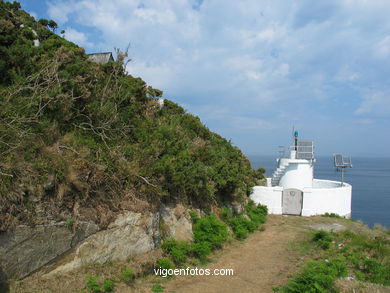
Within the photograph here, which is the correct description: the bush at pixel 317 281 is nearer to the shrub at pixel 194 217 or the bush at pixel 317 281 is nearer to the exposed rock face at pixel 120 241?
the exposed rock face at pixel 120 241

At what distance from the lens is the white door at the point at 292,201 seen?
57.0 feet

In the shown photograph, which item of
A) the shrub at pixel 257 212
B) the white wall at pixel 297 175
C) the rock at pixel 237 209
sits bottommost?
the shrub at pixel 257 212

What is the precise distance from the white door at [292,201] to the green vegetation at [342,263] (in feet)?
17.4

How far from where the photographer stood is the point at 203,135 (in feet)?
49.7

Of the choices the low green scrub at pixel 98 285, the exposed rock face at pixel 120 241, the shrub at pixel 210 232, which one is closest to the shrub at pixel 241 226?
the shrub at pixel 210 232

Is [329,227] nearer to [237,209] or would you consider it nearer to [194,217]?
[237,209]

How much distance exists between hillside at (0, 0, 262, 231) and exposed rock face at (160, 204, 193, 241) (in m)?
0.39

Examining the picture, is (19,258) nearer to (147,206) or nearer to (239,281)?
(147,206)

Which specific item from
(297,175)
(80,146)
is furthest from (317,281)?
(297,175)

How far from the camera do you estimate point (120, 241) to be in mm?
7215

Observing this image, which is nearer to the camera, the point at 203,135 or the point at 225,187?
the point at 225,187

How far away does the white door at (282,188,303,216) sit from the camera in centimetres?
1736

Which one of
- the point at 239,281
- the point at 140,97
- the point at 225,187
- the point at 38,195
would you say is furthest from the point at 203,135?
the point at 38,195

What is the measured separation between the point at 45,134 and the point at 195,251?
5.37 meters
